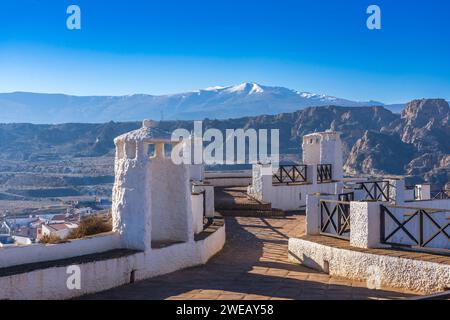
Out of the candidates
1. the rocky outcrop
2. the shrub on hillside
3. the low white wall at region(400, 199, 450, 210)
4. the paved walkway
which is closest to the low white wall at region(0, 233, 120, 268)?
the paved walkway

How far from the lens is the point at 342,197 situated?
13445mm

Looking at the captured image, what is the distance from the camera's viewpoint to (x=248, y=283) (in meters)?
9.27

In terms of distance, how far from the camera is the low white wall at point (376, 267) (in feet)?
26.9

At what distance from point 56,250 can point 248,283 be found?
131 inches

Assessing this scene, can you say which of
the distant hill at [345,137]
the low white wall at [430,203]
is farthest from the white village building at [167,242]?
the distant hill at [345,137]

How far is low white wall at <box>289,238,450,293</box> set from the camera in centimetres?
820

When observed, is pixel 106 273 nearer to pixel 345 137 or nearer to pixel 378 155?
pixel 378 155

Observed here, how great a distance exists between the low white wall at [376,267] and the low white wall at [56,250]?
3909mm

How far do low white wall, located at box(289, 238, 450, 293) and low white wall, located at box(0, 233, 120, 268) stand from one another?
3909 mm

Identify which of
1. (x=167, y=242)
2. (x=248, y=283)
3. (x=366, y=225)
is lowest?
(x=248, y=283)

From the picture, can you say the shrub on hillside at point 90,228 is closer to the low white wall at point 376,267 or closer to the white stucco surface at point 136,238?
the white stucco surface at point 136,238

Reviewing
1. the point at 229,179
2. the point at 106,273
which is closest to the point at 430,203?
the point at 106,273
